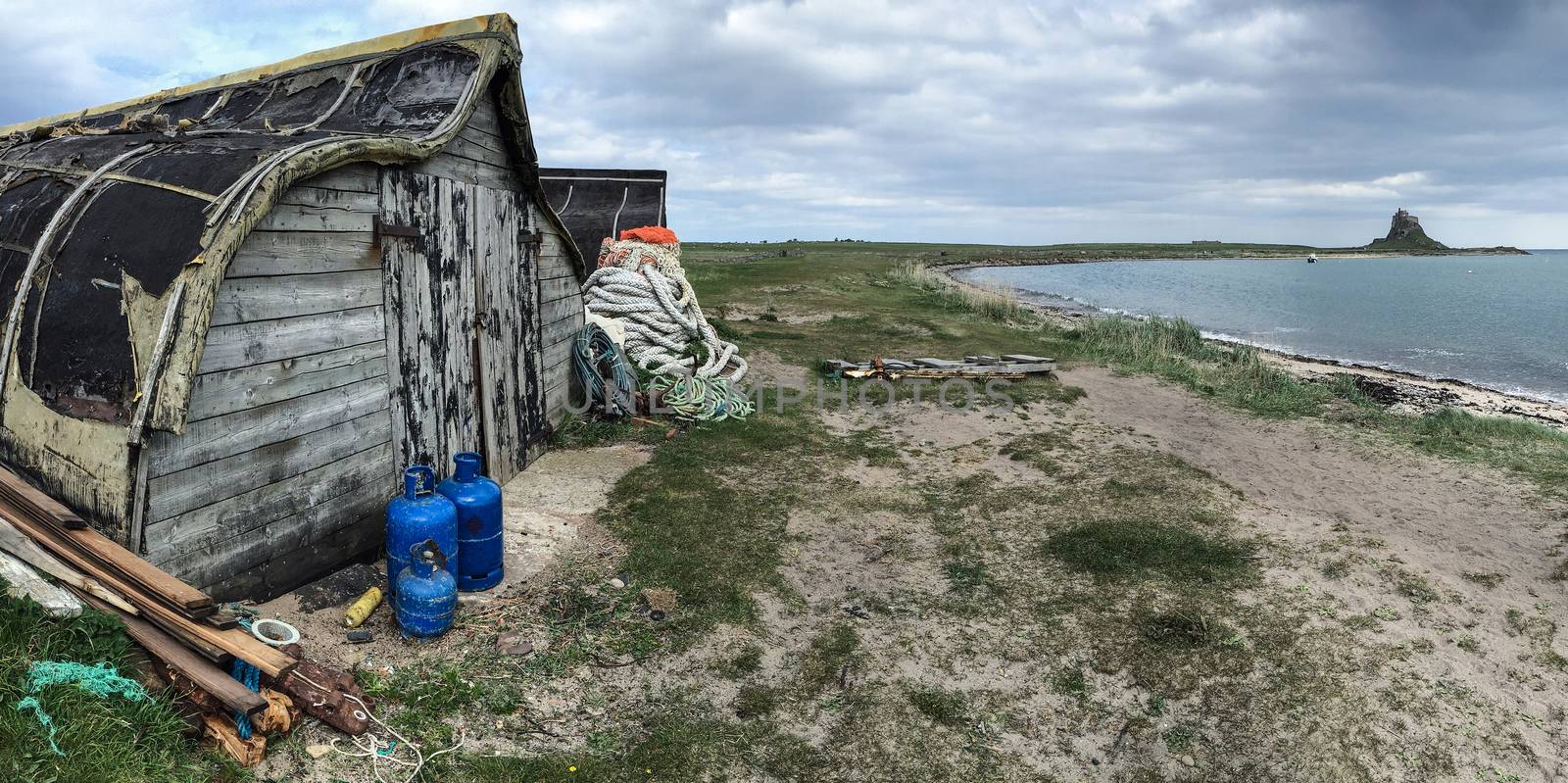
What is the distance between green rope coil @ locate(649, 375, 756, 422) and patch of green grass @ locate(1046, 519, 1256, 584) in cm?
527

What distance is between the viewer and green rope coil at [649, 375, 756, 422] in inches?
449

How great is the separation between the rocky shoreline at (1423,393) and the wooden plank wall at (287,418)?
16.0 meters

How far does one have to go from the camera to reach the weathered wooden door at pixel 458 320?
21.4 feet

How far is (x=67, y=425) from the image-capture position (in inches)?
188

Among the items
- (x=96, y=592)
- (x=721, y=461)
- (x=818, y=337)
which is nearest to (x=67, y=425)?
(x=96, y=592)

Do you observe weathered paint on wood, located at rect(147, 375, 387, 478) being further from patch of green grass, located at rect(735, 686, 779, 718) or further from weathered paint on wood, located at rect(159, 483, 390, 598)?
patch of green grass, located at rect(735, 686, 779, 718)

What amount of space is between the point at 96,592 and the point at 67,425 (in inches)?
49.8

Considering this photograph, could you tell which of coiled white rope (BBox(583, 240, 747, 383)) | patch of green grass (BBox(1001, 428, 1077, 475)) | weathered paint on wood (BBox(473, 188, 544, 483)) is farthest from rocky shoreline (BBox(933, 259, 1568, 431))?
weathered paint on wood (BBox(473, 188, 544, 483))

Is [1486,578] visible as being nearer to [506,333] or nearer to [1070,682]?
[1070,682]

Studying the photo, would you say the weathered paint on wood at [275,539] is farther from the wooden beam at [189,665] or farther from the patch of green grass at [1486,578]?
the patch of green grass at [1486,578]

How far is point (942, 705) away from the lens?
5.09m

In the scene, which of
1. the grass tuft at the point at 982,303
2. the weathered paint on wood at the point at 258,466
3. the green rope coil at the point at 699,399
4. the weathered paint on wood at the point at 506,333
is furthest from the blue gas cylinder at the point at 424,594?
the grass tuft at the point at 982,303

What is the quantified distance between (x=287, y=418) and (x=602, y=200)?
→ 16467 mm

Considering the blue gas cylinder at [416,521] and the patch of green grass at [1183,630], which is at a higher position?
the blue gas cylinder at [416,521]
